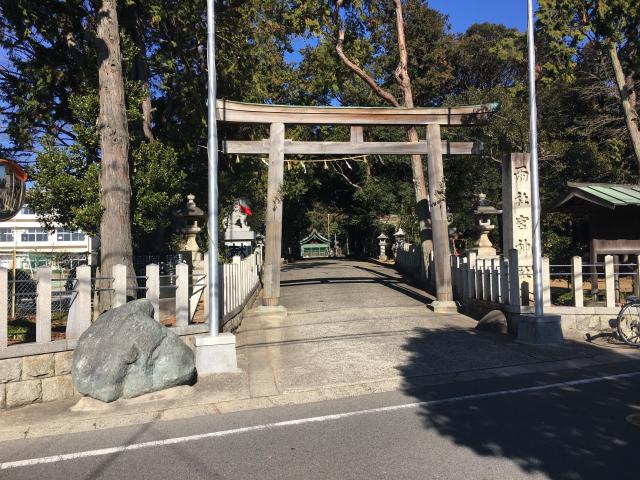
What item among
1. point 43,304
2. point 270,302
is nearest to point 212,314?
point 43,304

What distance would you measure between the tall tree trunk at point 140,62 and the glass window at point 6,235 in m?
30.6

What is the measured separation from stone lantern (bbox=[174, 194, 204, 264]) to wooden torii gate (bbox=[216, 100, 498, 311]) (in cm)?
436

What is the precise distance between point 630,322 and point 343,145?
7622 mm

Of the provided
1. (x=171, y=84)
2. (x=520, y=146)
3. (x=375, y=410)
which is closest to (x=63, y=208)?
(x=171, y=84)

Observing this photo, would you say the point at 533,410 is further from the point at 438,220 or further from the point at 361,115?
the point at 361,115

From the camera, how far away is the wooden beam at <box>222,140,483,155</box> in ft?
45.6

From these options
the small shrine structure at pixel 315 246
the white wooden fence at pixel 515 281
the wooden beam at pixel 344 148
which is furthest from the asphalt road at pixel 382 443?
the small shrine structure at pixel 315 246

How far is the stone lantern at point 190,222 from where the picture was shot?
1759cm

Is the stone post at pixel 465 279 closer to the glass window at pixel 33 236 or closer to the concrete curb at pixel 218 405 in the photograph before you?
the concrete curb at pixel 218 405

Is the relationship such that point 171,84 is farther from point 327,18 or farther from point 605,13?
point 605,13

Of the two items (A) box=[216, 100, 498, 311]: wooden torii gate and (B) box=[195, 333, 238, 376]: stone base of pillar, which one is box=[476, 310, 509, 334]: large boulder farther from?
(B) box=[195, 333, 238, 376]: stone base of pillar

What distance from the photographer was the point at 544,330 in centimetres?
982

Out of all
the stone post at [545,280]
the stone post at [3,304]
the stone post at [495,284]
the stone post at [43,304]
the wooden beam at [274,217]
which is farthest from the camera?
the wooden beam at [274,217]

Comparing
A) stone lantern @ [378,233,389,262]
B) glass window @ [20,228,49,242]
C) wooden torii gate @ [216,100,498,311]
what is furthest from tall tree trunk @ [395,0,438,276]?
glass window @ [20,228,49,242]
